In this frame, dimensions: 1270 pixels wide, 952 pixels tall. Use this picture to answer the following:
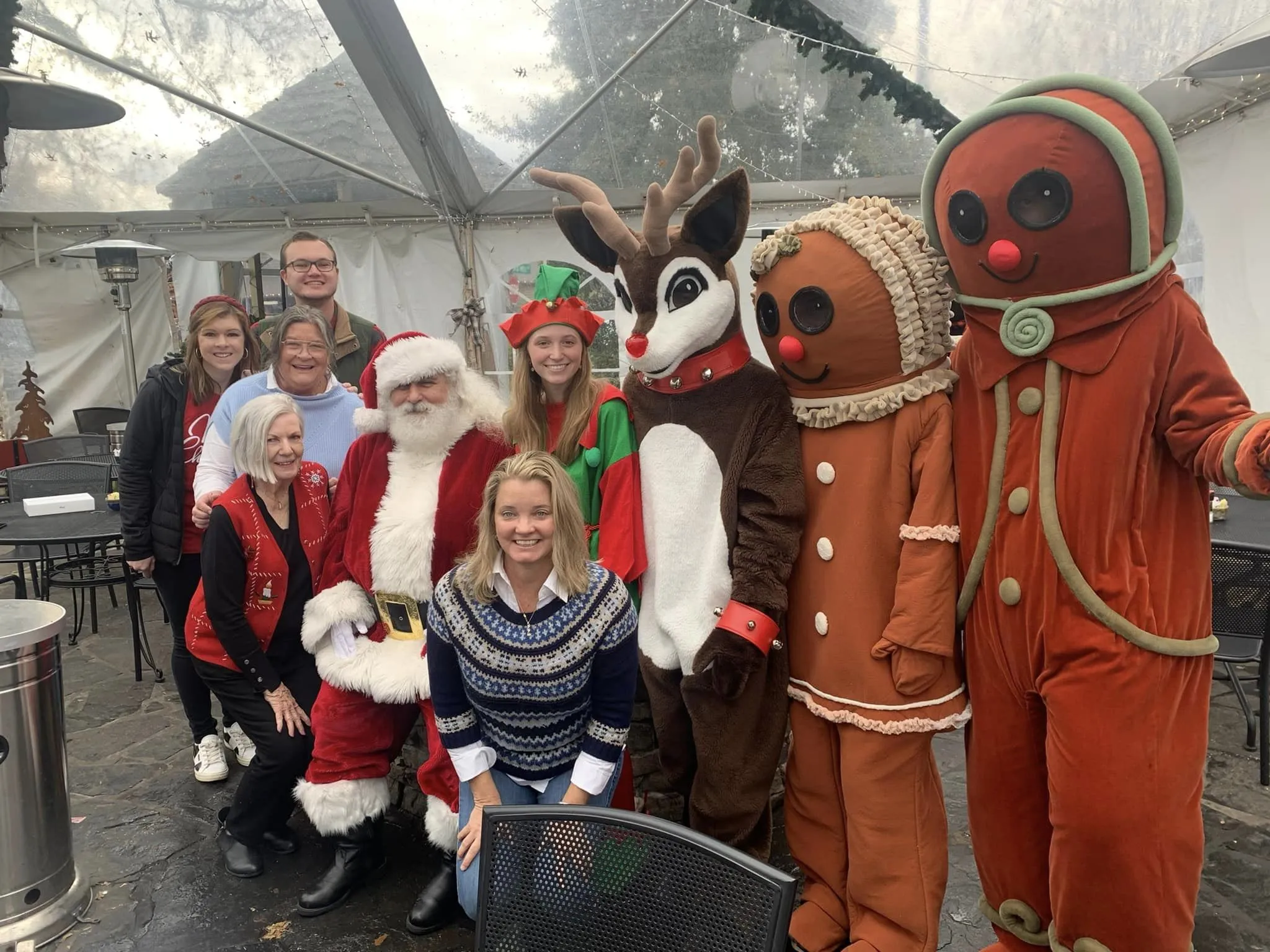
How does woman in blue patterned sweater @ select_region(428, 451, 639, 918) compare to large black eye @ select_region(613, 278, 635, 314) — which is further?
large black eye @ select_region(613, 278, 635, 314)

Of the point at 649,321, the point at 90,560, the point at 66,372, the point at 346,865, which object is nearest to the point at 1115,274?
the point at 649,321

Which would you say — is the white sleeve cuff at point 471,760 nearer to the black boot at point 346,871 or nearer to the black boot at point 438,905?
the black boot at point 438,905

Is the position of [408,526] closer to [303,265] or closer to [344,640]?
[344,640]

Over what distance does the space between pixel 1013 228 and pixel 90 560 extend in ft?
17.8

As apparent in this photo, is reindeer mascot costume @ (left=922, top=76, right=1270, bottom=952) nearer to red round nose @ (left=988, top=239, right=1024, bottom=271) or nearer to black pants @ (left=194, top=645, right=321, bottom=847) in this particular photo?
red round nose @ (left=988, top=239, right=1024, bottom=271)

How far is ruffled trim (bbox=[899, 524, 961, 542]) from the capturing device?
2.07 metres

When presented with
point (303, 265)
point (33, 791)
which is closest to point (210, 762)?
point (33, 791)

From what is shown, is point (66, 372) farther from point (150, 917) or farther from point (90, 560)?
point (150, 917)

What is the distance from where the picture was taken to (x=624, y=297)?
2.55m

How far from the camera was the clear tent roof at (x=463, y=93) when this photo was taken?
18.7 feet

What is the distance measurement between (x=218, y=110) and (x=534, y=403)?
16.5 feet

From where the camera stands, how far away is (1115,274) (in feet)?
5.98

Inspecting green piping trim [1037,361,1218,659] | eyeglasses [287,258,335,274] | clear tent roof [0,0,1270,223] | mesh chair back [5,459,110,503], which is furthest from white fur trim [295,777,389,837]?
clear tent roof [0,0,1270,223]

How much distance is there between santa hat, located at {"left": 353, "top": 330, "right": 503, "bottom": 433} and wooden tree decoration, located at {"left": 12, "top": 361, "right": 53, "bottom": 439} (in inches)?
325
